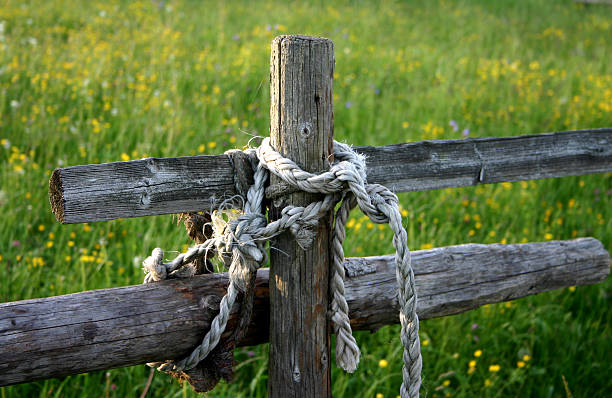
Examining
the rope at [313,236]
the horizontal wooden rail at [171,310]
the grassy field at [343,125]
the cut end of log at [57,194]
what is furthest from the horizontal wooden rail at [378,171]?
the grassy field at [343,125]

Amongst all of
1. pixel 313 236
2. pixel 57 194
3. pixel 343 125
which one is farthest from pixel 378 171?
pixel 343 125

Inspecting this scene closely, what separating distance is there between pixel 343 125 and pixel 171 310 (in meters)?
3.14

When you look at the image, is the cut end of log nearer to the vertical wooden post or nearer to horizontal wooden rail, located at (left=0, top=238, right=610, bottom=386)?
horizontal wooden rail, located at (left=0, top=238, right=610, bottom=386)

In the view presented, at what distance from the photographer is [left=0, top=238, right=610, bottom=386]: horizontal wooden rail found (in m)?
1.39

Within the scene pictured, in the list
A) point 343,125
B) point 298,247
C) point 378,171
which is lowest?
point 343,125

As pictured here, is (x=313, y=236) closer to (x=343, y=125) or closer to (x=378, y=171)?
(x=378, y=171)

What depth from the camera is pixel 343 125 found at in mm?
4441

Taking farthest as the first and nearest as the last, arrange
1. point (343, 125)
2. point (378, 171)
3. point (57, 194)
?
point (343, 125) → point (378, 171) → point (57, 194)

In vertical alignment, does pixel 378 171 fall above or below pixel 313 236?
above

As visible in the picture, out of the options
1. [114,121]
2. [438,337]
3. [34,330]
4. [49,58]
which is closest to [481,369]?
[438,337]

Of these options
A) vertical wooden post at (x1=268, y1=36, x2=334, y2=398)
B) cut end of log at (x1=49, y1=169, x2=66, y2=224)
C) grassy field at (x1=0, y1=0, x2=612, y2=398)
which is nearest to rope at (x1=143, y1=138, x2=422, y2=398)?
vertical wooden post at (x1=268, y1=36, x2=334, y2=398)

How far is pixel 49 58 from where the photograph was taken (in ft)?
15.1

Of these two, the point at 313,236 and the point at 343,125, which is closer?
the point at 313,236

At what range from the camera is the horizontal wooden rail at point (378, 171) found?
137 centimetres
